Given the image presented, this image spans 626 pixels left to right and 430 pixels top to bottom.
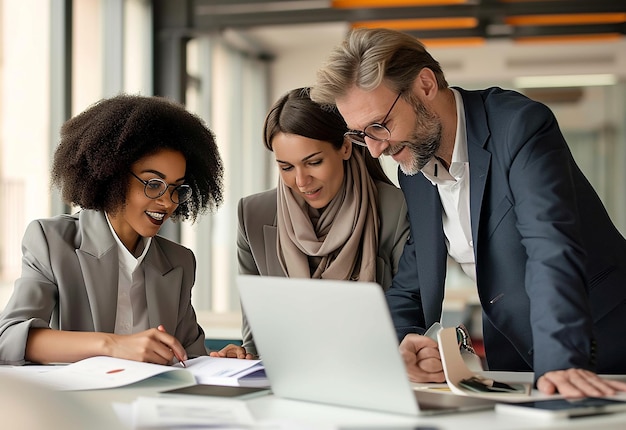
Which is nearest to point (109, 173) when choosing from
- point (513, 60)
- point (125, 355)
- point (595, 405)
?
point (125, 355)

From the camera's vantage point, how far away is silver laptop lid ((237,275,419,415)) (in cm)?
141

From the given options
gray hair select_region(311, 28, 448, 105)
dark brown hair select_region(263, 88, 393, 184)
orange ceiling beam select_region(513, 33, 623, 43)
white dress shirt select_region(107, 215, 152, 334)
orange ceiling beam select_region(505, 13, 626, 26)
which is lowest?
white dress shirt select_region(107, 215, 152, 334)

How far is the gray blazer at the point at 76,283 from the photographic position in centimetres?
218

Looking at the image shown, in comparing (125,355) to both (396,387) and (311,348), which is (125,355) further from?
(396,387)

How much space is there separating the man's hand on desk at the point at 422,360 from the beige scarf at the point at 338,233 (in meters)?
0.82

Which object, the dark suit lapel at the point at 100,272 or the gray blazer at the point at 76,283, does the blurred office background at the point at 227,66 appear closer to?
the gray blazer at the point at 76,283

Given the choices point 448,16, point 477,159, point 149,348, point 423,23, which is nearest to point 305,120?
point 477,159

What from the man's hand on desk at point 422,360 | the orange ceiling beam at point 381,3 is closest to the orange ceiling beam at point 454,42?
the orange ceiling beam at point 381,3

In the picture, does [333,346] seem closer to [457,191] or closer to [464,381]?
[464,381]

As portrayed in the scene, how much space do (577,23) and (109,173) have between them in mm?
4959

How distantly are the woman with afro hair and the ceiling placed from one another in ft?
12.1

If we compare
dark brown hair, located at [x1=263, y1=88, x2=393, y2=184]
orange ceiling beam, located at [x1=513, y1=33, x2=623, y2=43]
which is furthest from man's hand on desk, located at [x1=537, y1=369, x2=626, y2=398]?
orange ceiling beam, located at [x1=513, y1=33, x2=623, y2=43]

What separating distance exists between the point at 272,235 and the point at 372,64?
0.87 metres

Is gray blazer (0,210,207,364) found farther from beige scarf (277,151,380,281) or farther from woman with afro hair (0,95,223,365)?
beige scarf (277,151,380,281)
